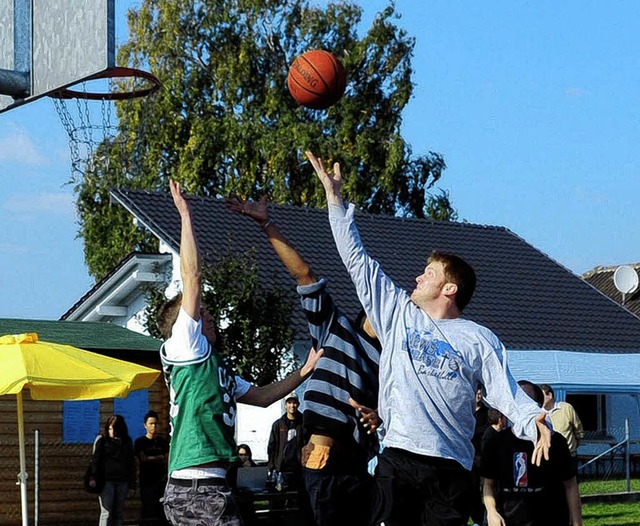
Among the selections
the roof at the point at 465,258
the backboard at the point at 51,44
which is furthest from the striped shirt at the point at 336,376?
the roof at the point at 465,258

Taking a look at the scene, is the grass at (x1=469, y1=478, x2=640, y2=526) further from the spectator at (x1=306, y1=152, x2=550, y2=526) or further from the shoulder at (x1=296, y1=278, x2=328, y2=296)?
the spectator at (x1=306, y1=152, x2=550, y2=526)

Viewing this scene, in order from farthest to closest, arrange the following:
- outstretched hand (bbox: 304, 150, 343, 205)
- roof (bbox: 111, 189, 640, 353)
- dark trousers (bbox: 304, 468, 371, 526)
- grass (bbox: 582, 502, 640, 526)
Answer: roof (bbox: 111, 189, 640, 353) → grass (bbox: 582, 502, 640, 526) → dark trousers (bbox: 304, 468, 371, 526) → outstretched hand (bbox: 304, 150, 343, 205)

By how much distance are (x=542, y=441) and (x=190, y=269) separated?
180cm

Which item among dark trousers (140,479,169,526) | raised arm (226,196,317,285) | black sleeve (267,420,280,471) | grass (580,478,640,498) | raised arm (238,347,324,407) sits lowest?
grass (580,478,640,498)

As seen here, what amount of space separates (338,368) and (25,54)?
2.54m

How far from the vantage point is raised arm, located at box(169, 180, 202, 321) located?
20.7 feet

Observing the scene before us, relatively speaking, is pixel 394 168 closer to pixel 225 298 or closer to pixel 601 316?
pixel 601 316

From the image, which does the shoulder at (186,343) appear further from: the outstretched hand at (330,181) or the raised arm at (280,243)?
the raised arm at (280,243)

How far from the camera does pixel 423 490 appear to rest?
6.37m

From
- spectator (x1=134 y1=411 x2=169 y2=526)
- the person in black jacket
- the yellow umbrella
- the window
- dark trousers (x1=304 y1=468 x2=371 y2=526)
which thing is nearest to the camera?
dark trousers (x1=304 y1=468 x2=371 y2=526)

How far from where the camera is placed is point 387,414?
6.48 m

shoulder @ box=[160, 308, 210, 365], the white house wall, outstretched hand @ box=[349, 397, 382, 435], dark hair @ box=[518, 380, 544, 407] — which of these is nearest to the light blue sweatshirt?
outstretched hand @ box=[349, 397, 382, 435]

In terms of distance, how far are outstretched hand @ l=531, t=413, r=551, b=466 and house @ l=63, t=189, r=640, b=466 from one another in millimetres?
20188

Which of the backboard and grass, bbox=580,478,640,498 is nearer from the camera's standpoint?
the backboard
